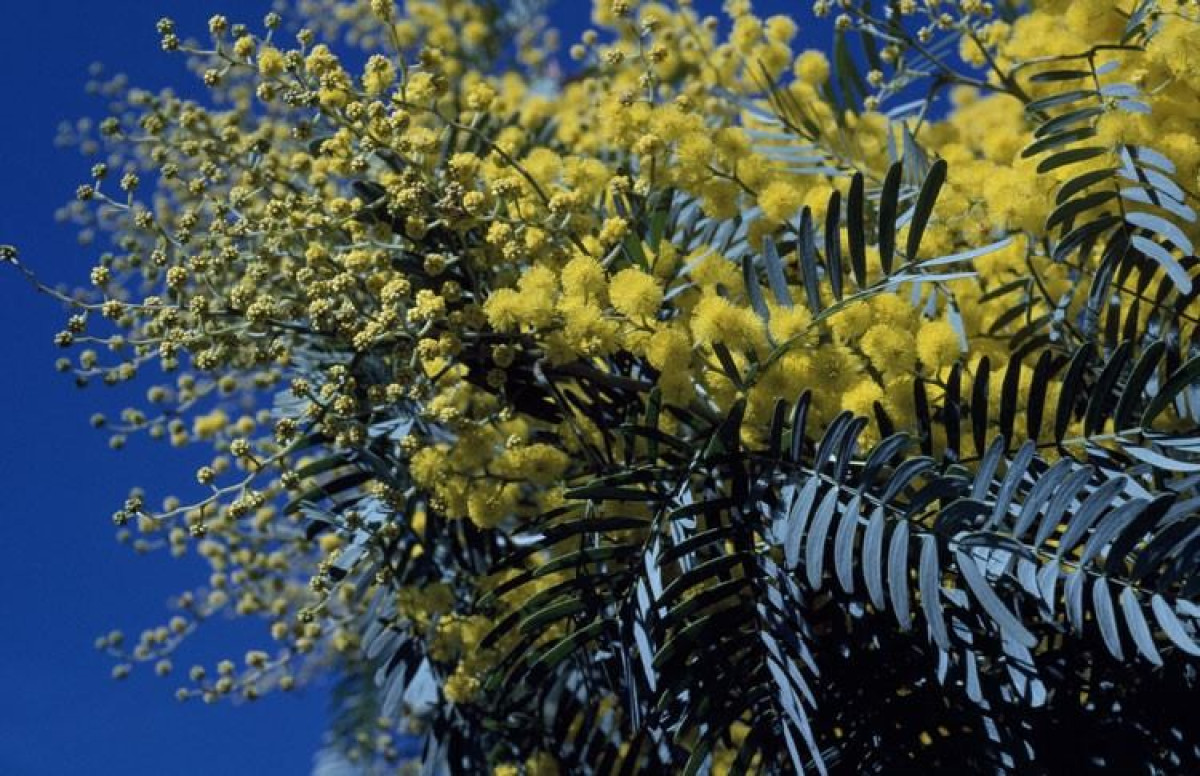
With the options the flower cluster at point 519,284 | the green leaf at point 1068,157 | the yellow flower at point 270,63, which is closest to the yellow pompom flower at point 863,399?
the flower cluster at point 519,284

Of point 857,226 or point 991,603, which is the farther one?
point 857,226

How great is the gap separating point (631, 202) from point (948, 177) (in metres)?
0.43

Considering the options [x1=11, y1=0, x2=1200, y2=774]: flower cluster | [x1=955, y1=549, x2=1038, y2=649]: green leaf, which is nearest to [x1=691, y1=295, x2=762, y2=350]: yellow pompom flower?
[x1=11, y1=0, x2=1200, y2=774]: flower cluster

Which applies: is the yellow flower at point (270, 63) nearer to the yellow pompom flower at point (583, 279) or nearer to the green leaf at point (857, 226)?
the yellow pompom flower at point (583, 279)

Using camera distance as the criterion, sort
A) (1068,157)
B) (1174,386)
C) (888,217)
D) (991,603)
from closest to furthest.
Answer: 1. (991,603)
2. (1174,386)
3. (888,217)
4. (1068,157)

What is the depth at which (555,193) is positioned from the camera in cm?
188

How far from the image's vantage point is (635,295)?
164 cm

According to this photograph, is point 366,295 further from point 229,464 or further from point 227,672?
point 227,672

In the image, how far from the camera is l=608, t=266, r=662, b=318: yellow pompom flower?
64.6 inches

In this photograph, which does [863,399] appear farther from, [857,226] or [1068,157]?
[1068,157]

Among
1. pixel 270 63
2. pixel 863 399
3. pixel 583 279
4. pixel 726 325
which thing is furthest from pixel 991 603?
pixel 270 63

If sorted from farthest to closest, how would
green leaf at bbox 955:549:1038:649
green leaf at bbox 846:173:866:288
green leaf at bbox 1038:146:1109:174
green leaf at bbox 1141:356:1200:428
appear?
green leaf at bbox 1038:146:1109:174 < green leaf at bbox 846:173:866:288 < green leaf at bbox 1141:356:1200:428 < green leaf at bbox 955:549:1038:649

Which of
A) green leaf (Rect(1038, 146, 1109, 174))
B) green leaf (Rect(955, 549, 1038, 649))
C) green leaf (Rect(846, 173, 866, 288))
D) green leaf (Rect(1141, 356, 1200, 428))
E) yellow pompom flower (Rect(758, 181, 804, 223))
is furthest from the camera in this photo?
yellow pompom flower (Rect(758, 181, 804, 223))

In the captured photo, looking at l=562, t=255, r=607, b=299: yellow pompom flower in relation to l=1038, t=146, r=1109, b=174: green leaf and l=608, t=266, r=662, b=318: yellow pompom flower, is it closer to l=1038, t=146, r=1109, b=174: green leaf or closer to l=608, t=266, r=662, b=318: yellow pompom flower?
l=608, t=266, r=662, b=318: yellow pompom flower
